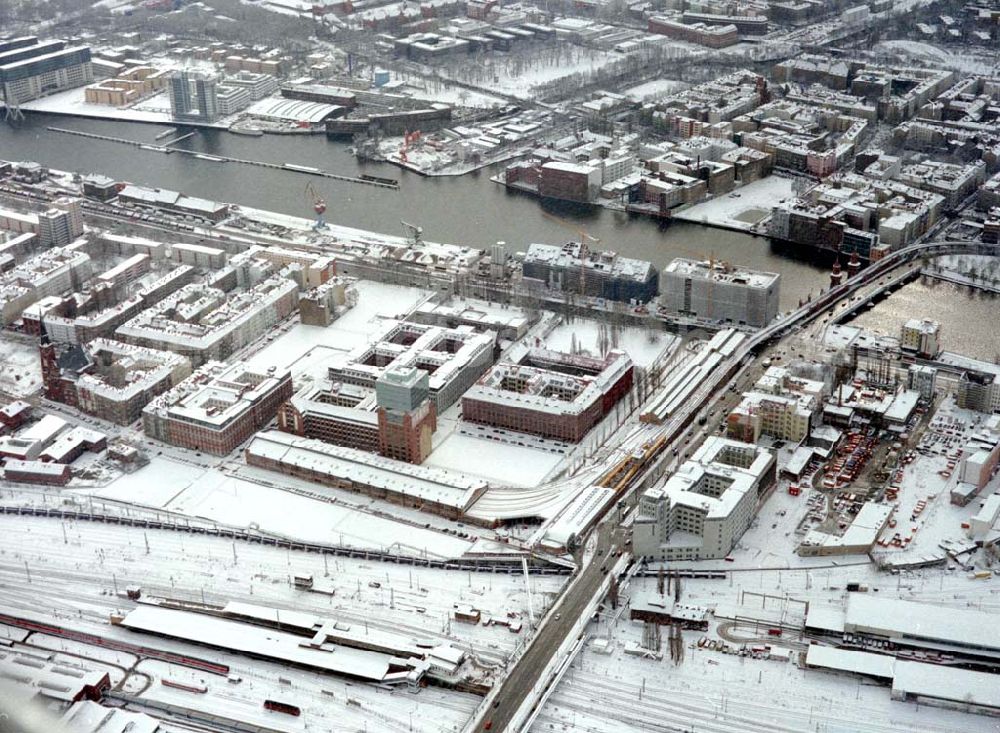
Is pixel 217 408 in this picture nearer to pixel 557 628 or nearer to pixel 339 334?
pixel 339 334

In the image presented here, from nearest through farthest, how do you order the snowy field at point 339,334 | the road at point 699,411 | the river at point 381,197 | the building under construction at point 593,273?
the road at point 699,411, the snowy field at point 339,334, the building under construction at point 593,273, the river at point 381,197

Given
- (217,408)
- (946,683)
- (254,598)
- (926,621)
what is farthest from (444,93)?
(946,683)

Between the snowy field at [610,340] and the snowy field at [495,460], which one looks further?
the snowy field at [610,340]

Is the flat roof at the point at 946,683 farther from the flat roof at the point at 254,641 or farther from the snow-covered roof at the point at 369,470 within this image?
the snow-covered roof at the point at 369,470

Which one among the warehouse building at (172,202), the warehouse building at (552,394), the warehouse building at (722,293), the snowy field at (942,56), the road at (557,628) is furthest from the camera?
the snowy field at (942,56)

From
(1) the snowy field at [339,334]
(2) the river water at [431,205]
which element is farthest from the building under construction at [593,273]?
(1) the snowy field at [339,334]
